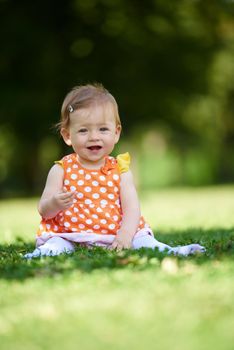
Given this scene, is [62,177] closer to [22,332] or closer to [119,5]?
[22,332]

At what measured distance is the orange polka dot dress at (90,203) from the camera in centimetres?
568

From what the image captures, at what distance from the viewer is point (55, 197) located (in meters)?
5.30

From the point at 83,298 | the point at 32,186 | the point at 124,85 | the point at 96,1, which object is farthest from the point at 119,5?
the point at 83,298

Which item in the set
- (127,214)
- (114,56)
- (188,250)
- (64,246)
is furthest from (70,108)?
(114,56)

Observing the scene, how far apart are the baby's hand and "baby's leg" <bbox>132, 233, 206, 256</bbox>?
25.4 inches

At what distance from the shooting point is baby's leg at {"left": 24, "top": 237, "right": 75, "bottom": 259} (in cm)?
529

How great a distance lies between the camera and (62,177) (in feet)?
19.1

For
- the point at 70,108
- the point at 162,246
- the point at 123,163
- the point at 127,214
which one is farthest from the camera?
the point at 123,163

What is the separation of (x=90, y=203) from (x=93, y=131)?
0.59 metres

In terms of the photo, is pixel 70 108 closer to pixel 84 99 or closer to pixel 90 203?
pixel 84 99

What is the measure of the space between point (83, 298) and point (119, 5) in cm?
2044

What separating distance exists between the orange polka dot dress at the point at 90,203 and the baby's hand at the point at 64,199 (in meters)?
0.36

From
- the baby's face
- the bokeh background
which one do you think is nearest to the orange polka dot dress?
the baby's face

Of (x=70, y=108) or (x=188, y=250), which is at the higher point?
(x=70, y=108)
